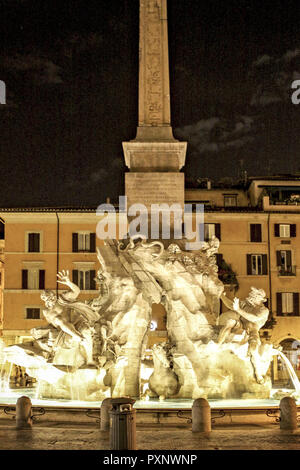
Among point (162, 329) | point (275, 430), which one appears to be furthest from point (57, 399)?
point (162, 329)

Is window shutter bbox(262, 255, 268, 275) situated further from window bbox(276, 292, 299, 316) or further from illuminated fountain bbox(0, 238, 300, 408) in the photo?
illuminated fountain bbox(0, 238, 300, 408)

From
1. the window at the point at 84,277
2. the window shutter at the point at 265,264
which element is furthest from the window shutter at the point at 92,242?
the window shutter at the point at 265,264

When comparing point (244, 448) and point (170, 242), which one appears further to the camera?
point (170, 242)

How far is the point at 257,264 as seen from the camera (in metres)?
32.8

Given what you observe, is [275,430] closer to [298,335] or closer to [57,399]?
[57,399]

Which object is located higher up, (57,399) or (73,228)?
(73,228)

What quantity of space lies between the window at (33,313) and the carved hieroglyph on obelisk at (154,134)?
1700cm

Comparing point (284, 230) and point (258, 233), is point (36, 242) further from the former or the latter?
point (284, 230)

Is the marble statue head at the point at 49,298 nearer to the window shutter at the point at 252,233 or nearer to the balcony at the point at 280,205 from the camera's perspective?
the window shutter at the point at 252,233

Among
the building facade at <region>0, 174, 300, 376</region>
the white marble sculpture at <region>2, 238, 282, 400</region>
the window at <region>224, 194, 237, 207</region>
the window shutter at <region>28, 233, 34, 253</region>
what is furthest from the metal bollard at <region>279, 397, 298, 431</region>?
the window at <region>224, 194, 237, 207</region>

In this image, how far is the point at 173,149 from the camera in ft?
51.1

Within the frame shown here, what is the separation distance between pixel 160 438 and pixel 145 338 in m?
5.19

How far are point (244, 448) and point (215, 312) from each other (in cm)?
625

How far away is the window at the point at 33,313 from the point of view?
103 ft
